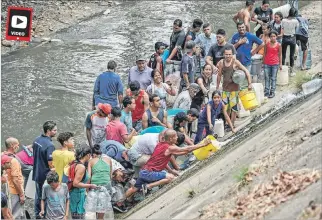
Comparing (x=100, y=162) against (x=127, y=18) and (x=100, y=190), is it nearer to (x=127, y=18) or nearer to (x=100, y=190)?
(x=100, y=190)

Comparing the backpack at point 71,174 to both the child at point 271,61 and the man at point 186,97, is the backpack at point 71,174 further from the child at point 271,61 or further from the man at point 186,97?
the child at point 271,61

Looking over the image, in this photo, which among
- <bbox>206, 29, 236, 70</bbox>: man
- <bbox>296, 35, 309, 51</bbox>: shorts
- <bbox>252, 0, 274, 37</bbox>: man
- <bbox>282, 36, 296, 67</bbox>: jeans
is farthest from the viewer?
<bbox>252, 0, 274, 37</bbox>: man

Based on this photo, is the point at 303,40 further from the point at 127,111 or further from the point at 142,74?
the point at 127,111

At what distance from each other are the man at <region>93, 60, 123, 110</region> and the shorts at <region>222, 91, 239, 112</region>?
183 centimetres

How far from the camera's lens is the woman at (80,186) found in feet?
33.5

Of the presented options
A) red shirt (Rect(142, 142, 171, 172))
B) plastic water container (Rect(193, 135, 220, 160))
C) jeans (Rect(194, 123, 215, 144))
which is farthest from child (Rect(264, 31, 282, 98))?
red shirt (Rect(142, 142, 171, 172))

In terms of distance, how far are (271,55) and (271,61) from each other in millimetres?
119

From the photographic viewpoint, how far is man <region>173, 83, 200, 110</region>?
13.2m

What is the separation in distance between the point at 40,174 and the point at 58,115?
5733 millimetres

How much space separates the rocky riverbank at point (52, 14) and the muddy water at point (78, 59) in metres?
0.32

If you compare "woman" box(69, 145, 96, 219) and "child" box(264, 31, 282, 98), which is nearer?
"woman" box(69, 145, 96, 219)

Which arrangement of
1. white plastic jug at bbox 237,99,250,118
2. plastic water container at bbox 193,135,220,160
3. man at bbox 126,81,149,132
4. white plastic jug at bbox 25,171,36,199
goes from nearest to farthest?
white plastic jug at bbox 25,171,36,199 < plastic water container at bbox 193,135,220,160 < man at bbox 126,81,149,132 < white plastic jug at bbox 237,99,250,118

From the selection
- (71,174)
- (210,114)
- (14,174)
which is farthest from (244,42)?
(14,174)

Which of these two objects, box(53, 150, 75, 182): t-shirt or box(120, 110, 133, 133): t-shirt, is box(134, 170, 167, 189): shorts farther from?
box(120, 110, 133, 133): t-shirt
